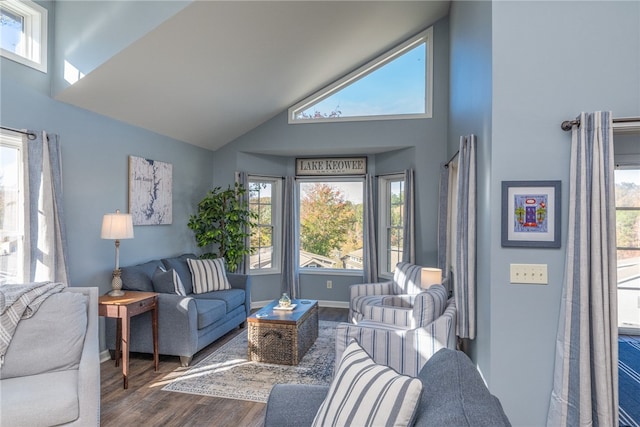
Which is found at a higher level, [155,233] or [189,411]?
[155,233]

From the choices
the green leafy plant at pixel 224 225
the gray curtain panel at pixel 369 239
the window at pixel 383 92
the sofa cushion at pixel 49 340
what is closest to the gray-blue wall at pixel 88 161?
the green leafy plant at pixel 224 225

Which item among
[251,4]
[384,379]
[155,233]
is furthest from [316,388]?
[155,233]

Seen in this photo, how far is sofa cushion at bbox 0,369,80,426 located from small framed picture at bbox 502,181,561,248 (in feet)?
8.49

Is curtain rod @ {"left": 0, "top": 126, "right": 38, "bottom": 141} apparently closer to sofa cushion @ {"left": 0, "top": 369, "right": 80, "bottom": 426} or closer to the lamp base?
the lamp base

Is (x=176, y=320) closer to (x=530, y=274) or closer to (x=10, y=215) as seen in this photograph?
(x=10, y=215)

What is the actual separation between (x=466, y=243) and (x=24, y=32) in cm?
391

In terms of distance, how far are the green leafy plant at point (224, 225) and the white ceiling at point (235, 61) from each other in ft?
2.87

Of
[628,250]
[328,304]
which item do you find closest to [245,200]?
[328,304]

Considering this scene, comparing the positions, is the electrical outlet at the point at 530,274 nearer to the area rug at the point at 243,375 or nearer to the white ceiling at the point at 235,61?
the area rug at the point at 243,375

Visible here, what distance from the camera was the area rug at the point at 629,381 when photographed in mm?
2588

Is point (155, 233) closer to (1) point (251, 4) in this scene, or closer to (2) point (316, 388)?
(1) point (251, 4)

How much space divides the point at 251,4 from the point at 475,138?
6.91 feet

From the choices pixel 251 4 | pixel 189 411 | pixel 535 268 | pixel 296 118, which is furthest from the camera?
pixel 296 118

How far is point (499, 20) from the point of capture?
224 cm
